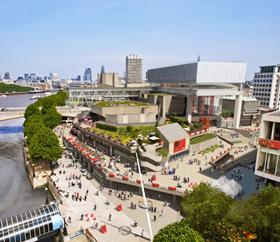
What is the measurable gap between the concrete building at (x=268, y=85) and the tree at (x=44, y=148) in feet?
393

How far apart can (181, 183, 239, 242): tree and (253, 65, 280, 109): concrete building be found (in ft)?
401

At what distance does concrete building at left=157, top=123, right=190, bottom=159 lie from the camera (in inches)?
2082

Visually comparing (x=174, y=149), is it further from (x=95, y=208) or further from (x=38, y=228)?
(x=38, y=228)

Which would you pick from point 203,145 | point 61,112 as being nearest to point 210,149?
point 203,145

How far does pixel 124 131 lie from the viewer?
65.0m

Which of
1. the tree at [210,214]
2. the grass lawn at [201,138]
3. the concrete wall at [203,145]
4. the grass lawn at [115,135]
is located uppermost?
the tree at [210,214]

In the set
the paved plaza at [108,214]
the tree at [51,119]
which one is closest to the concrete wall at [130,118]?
the paved plaza at [108,214]

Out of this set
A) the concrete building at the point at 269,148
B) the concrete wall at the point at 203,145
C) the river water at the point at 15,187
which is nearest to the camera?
the concrete building at the point at 269,148

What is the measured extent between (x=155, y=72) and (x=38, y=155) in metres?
83.1

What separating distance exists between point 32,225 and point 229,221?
82.7ft

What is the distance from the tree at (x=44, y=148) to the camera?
55.4 m

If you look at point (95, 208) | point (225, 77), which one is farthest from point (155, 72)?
point (95, 208)

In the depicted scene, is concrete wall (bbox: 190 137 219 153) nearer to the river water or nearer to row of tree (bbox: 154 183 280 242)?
row of tree (bbox: 154 183 280 242)

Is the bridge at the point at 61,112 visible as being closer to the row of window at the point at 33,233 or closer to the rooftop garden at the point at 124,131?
the rooftop garden at the point at 124,131
